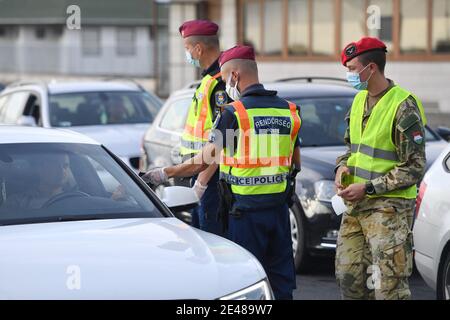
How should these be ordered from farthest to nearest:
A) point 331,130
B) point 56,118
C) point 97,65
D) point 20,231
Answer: point 97,65 < point 56,118 < point 331,130 < point 20,231

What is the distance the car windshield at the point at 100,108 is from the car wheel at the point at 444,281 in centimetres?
717

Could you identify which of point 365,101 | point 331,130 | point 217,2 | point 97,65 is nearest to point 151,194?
point 365,101

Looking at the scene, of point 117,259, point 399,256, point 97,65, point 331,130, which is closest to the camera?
point 117,259

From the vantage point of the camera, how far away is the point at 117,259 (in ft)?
15.9

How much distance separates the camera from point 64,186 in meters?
5.95

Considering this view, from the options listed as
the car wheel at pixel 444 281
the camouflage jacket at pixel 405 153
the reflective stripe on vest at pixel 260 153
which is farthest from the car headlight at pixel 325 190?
the camouflage jacket at pixel 405 153

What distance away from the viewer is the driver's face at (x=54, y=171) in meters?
5.93

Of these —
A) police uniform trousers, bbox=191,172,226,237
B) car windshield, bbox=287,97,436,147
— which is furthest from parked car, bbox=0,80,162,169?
police uniform trousers, bbox=191,172,226,237

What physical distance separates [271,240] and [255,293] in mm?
1600

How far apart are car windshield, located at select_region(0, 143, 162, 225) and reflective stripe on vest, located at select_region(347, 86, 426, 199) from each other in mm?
1198

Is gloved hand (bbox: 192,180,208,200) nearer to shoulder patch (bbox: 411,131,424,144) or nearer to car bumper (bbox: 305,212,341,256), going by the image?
shoulder patch (bbox: 411,131,424,144)
